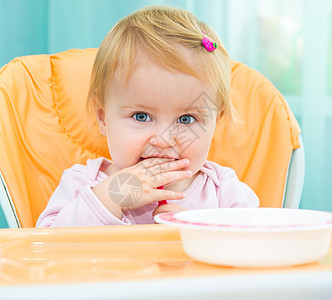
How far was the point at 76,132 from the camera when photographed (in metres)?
1.13

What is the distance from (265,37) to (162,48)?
3.28 ft

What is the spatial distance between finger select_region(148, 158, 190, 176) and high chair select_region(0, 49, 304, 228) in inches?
10.6

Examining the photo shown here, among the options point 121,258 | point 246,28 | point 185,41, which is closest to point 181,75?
point 185,41

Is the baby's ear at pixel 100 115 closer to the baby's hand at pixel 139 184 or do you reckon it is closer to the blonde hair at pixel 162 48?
the blonde hair at pixel 162 48

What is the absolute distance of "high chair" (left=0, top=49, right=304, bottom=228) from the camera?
1045 mm

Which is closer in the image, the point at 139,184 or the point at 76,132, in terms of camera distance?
the point at 139,184

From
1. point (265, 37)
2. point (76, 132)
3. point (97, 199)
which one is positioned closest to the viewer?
point (97, 199)

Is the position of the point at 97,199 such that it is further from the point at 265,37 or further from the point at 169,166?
the point at 265,37

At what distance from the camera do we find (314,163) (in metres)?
1.76

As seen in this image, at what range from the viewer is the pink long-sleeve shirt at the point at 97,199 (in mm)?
821

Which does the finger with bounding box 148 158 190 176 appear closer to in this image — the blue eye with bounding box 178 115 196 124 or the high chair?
the blue eye with bounding box 178 115 196 124

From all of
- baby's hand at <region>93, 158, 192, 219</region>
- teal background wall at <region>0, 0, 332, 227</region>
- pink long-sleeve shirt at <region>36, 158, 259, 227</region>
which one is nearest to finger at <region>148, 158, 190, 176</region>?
baby's hand at <region>93, 158, 192, 219</region>

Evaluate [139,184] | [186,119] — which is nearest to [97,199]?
[139,184]

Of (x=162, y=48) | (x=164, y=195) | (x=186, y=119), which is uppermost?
(x=162, y=48)
